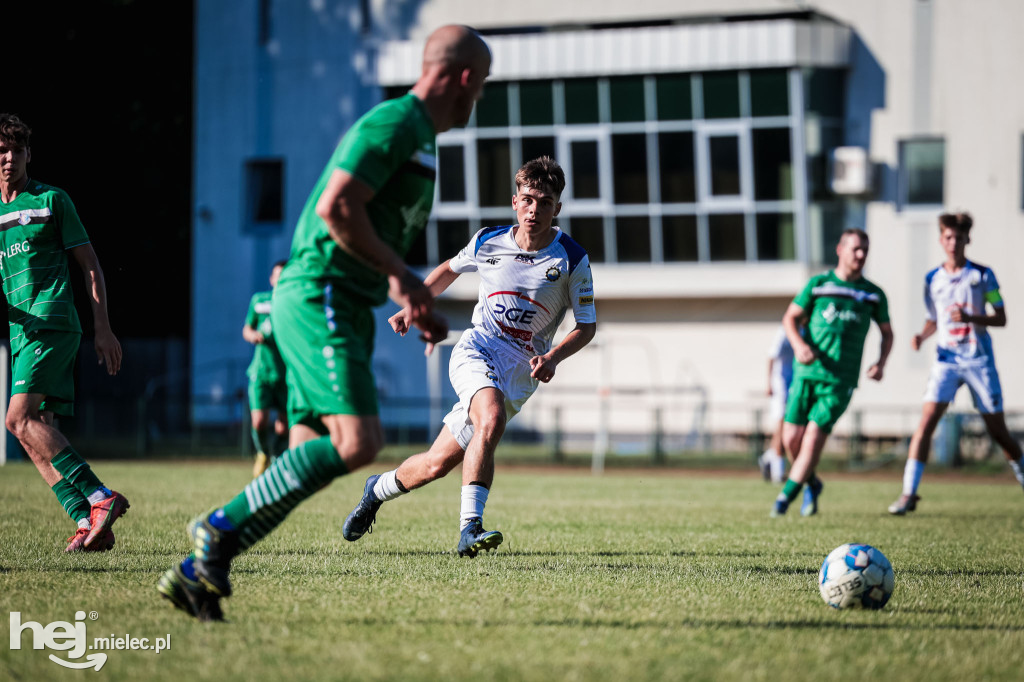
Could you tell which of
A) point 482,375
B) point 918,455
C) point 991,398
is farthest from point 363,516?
point 991,398

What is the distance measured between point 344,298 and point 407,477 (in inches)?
103

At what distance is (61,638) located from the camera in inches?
173

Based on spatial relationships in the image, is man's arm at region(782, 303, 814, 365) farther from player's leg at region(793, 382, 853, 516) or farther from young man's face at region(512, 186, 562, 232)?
young man's face at region(512, 186, 562, 232)

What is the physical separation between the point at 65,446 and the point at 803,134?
23.6 m

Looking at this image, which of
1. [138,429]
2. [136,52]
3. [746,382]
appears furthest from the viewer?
[136,52]

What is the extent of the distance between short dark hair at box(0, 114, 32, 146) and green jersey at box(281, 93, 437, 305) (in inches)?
111

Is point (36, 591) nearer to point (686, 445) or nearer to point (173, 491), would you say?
point (173, 491)

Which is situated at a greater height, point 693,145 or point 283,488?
point 693,145

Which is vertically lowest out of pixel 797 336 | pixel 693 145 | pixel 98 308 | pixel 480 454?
pixel 480 454

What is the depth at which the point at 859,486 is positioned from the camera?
1794 centimetres

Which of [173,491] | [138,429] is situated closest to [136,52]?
[138,429]

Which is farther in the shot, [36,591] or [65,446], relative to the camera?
[65,446]

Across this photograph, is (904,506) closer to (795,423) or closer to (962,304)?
(795,423)

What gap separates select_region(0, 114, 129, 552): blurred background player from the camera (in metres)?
6.88
